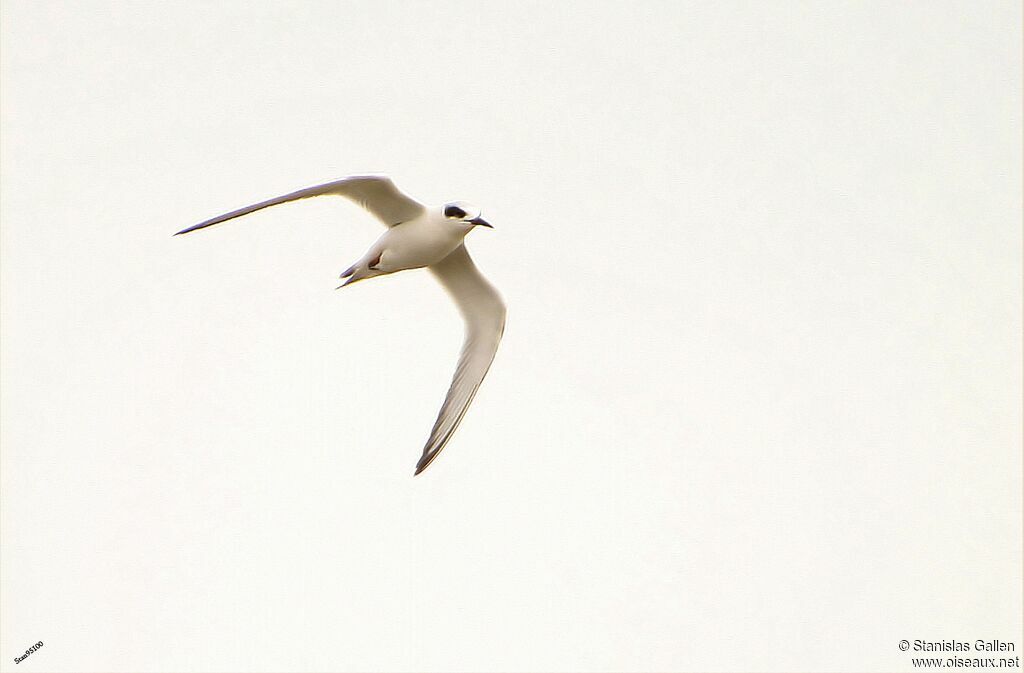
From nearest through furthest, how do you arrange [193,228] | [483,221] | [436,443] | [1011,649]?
1. [193,228]
2. [483,221]
3. [436,443]
4. [1011,649]

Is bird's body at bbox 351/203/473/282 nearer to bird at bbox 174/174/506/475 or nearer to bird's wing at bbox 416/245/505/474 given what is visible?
bird at bbox 174/174/506/475

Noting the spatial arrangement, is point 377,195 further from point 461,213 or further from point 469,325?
point 469,325

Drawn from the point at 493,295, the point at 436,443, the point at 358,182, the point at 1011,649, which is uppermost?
the point at 358,182

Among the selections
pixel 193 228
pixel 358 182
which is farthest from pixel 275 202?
pixel 358 182

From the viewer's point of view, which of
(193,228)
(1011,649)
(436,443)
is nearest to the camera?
(193,228)

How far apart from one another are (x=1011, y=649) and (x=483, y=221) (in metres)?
12.6

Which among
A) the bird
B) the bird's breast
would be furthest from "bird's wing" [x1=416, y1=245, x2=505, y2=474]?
the bird's breast

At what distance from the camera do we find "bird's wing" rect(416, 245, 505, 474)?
8.21 m

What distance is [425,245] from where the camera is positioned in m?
7.53

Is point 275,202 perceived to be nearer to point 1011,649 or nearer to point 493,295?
point 493,295

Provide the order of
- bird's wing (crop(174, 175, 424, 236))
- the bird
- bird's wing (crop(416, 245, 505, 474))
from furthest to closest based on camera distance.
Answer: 1. bird's wing (crop(416, 245, 505, 474))
2. the bird
3. bird's wing (crop(174, 175, 424, 236))

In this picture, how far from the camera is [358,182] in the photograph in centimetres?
735

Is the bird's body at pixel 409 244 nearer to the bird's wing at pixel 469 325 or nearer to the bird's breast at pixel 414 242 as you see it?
the bird's breast at pixel 414 242

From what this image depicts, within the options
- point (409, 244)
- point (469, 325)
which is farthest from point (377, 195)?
point (469, 325)
